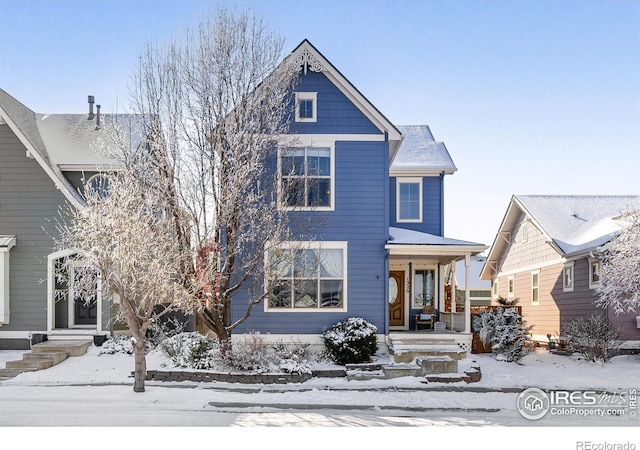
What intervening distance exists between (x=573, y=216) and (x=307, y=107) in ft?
38.9

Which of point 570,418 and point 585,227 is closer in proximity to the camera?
point 570,418

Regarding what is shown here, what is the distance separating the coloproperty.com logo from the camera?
32.2ft

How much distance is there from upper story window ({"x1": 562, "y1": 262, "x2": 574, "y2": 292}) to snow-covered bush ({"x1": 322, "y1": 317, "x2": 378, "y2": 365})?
8645mm

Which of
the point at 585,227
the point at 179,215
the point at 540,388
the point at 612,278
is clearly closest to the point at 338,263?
the point at 179,215

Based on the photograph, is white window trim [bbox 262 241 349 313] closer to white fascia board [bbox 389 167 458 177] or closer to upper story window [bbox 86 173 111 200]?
white fascia board [bbox 389 167 458 177]

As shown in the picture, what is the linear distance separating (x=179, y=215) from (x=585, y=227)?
14687 millimetres

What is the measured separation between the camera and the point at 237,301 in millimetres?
15203

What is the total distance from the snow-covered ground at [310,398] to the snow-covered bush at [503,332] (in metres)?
0.61

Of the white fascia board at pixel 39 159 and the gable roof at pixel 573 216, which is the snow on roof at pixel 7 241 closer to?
the white fascia board at pixel 39 159

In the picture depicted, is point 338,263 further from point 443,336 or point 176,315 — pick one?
point 176,315

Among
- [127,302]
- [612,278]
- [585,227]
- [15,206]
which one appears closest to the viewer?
[127,302]

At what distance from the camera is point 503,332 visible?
50.4 feet

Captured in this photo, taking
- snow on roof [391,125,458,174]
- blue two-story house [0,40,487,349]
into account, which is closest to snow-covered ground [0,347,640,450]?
blue two-story house [0,40,487,349]

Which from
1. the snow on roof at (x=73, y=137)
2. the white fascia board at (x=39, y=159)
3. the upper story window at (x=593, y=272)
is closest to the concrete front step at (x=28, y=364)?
the white fascia board at (x=39, y=159)
